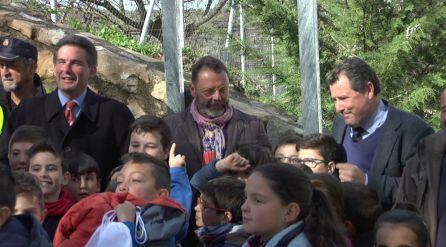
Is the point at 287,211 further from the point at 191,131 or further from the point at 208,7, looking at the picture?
the point at 208,7

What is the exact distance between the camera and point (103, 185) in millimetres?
6152

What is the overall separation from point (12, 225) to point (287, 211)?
3.98 feet

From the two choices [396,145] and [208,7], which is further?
[208,7]

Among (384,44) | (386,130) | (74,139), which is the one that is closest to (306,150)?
(386,130)

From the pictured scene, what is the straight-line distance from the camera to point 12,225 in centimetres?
390

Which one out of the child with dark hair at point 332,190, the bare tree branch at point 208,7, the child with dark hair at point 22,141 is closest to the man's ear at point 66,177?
the child with dark hair at point 22,141

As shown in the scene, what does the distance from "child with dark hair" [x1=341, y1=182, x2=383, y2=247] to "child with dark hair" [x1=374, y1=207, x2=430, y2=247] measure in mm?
337

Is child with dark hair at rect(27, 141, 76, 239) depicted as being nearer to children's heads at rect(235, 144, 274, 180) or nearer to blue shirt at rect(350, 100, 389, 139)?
Answer: children's heads at rect(235, 144, 274, 180)

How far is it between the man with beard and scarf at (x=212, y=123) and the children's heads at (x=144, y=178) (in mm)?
1333

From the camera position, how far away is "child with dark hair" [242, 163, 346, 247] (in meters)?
4.25

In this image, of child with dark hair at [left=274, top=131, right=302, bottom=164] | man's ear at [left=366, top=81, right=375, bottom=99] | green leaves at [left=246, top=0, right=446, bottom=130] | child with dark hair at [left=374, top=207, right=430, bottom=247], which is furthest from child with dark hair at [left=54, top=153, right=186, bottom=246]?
green leaves at [left=246, top=0, right=446, bottom=130]

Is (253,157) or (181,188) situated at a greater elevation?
(253,157)

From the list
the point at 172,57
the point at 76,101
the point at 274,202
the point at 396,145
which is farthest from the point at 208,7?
the point at 274,202

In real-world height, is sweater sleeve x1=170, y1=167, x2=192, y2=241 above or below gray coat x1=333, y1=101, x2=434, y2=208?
below
